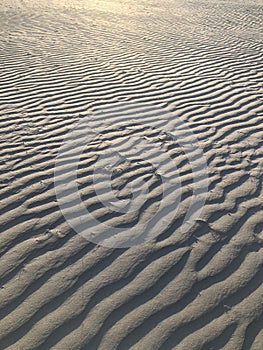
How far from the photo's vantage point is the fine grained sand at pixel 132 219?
251 centimetres

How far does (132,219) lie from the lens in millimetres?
3430

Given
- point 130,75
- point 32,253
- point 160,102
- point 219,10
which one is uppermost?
point 219,10

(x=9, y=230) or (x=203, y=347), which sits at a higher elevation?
(x=9, y=230)

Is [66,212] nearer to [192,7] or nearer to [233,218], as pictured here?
[233,218]

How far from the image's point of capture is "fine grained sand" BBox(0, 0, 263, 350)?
2508 millimetres

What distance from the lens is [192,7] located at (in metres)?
15.9

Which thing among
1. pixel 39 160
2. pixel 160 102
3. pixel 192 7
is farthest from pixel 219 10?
pixel 39 160

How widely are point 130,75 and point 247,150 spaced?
3.37 metres

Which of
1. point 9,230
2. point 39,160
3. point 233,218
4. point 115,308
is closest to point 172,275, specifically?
point 115,308

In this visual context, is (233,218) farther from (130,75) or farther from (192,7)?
(192,7)

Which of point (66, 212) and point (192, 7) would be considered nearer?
point (66, 212)

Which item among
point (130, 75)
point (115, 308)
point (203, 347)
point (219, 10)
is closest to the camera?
point (203, 347)

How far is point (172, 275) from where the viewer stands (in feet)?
9.41

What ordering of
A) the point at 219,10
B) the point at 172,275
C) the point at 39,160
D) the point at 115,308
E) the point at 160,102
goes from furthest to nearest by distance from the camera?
the point at 219,10
the point at 160,102
the point at 39,160
the point at 172,275
the point at 115,308
